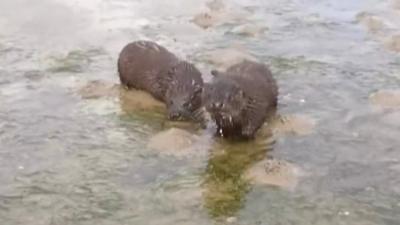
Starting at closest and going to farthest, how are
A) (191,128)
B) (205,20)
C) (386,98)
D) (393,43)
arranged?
(191,128) → (386,98) → (393,43) → (205,20)

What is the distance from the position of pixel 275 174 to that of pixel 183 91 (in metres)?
2.20

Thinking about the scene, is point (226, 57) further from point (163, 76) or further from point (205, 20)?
point (205, 20)

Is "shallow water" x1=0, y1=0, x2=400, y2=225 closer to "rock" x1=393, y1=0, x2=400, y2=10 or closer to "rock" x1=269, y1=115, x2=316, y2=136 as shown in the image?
"rock" x1=269, y1=115, x2=316, y2=136

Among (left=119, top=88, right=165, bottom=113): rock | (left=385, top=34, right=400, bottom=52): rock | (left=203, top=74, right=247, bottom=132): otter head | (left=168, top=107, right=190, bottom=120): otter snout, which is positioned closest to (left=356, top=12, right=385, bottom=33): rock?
(left=385, top=34, right=400, bottom=52): rock

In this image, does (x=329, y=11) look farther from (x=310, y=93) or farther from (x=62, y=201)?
(x=62, y=201)

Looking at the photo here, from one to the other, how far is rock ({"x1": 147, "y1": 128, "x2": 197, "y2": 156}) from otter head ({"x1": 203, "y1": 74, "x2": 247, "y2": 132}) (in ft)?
1.35

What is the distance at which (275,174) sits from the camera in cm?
779

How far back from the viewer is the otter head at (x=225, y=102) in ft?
26.9

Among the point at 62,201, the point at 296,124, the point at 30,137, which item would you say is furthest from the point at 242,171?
the point at 30,137

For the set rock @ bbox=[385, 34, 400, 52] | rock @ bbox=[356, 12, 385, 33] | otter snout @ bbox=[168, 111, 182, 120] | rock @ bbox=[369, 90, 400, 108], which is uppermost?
rock @ bbox=[356, 12, 385, 33]

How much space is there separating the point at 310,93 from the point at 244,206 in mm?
3049

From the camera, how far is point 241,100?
8383 mm

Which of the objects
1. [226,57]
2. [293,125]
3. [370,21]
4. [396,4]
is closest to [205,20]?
[226,57]

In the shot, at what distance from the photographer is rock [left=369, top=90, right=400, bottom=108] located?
31.4 ft
